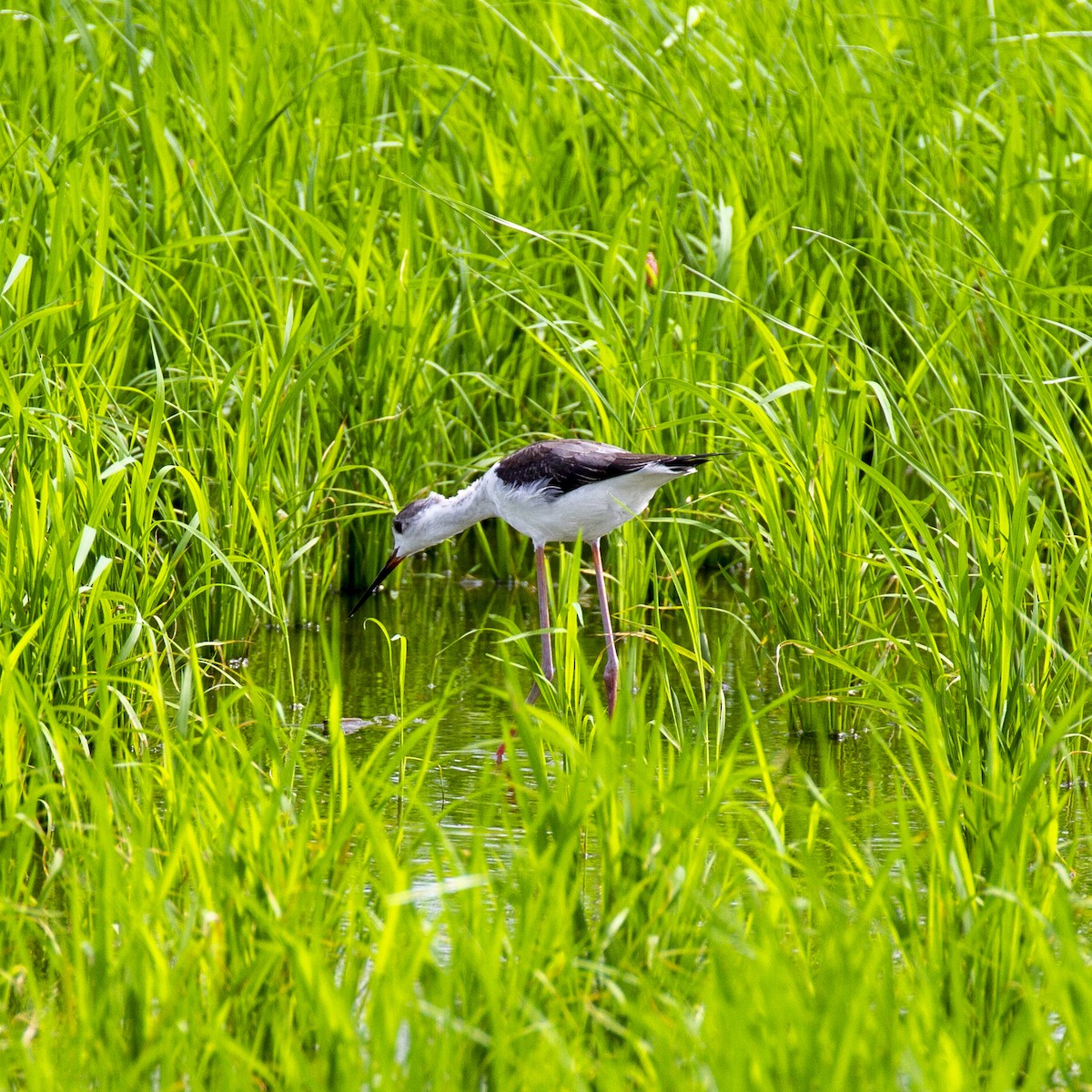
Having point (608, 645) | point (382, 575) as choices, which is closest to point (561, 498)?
point (608, 645)

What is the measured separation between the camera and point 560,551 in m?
7.10

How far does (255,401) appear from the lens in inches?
260

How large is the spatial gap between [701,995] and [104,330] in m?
3.88

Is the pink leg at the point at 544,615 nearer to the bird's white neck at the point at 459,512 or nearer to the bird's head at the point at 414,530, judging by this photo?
the bird's white neck at the point at 459,512

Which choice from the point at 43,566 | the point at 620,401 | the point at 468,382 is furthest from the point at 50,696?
the point at 468,382

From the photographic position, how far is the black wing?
18.4 ft

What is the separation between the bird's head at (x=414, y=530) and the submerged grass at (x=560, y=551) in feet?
0.85

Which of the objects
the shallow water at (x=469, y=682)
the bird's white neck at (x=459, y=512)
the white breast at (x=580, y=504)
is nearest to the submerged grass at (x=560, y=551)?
the shallow water at (x=469, y=682)

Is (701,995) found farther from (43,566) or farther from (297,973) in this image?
(43,566)

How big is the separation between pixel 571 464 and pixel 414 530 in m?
0.94

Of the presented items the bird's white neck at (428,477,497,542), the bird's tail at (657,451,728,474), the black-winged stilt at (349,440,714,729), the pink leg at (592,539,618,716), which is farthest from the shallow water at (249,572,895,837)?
the bird's tail at (657,451,728,474)

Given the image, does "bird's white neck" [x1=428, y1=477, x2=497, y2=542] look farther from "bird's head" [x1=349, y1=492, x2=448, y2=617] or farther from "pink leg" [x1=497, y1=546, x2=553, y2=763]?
"pink leg" [x1=497, y1=546, x2=553, y2=763]

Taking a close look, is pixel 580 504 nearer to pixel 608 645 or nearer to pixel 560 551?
pixel 608 645

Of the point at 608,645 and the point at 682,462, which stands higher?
the point at 682,462
